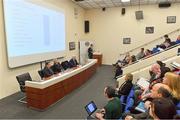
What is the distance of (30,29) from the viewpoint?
5.73 metres

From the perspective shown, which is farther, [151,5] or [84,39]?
[84,39]

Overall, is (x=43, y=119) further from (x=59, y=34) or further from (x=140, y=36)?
(x=140, y=36)

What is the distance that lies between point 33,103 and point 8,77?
60.9 inches

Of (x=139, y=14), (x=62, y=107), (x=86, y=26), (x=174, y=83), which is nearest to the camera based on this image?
Result: (x=174, y=83)

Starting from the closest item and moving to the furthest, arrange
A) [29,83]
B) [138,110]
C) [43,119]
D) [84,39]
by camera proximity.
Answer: [138,110] → [43,119] → [29,83] → [84,39]

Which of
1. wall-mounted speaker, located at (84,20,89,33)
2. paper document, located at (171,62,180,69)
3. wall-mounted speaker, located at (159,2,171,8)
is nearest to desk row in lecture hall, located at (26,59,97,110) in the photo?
paper document, located at (171,62,180,69)

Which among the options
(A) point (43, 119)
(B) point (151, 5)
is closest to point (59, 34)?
(A) point (43, 119)

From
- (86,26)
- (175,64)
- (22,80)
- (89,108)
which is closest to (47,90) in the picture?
(22,80)

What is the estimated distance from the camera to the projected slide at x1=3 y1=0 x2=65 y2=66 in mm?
5000

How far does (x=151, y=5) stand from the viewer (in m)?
9.71

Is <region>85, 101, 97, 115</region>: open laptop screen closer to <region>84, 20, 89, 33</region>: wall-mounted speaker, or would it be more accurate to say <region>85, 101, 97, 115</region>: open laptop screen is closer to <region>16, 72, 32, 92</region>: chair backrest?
<region>16, 72, 32, 92</region>: chair backrest

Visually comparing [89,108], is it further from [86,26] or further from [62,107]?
[86,26]

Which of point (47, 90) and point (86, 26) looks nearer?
point (47, 90)

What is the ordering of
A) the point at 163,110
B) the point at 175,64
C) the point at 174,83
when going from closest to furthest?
the point at 163,110, the point at 174,83, the point at 175,64
